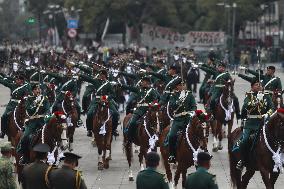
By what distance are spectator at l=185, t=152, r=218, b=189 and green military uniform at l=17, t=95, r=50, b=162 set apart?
A: 8.32m

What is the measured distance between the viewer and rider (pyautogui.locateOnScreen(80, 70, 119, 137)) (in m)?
28.1

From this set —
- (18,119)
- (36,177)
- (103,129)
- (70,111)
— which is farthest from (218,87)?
(36,177)

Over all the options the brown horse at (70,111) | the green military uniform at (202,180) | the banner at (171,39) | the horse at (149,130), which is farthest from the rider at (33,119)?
the banner at (171,39)

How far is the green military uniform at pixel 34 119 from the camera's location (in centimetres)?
2284

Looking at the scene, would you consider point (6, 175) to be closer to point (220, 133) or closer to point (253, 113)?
point (253, 113)

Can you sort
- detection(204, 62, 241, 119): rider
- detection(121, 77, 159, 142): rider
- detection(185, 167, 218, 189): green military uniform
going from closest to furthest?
detection(185, 167, 218, 189): green military uniform → detection(121, 77, 159, 142): rider → detection(204, 62, 241, 119): rider

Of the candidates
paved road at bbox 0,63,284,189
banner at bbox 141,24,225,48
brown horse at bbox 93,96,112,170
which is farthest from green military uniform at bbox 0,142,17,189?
banner at bbox 141,24,225,48

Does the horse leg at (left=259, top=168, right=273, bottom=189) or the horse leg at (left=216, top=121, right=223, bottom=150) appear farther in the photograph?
the horse leg at (left=216, top=121, right=223, bottom=150)

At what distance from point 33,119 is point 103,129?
4.40 meters

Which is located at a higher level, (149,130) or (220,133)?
(149,130)

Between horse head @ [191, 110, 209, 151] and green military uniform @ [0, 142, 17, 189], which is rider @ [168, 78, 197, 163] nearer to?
horse head @ [191, 110, 209, 151]

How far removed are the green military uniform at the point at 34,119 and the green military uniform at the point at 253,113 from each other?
15.4 feet

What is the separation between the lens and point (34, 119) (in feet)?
75.9

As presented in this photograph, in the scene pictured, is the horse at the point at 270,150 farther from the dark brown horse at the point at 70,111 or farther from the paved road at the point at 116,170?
the dark brown horse at the point at 70,111
